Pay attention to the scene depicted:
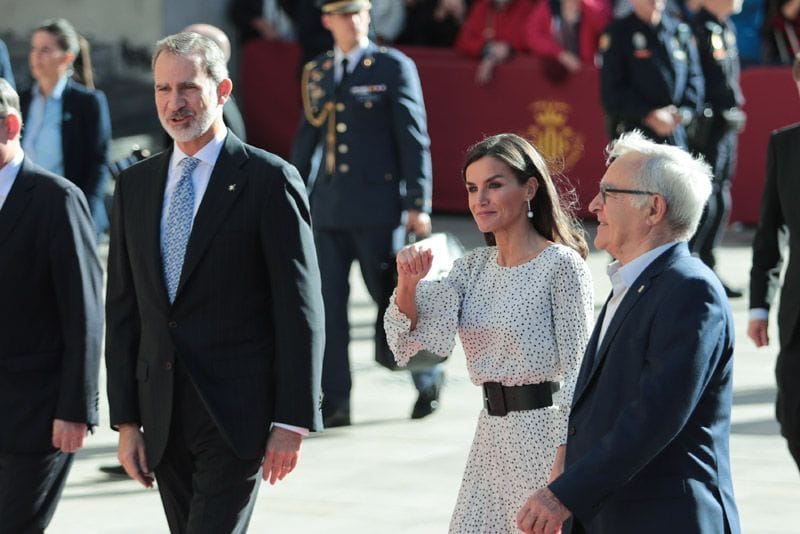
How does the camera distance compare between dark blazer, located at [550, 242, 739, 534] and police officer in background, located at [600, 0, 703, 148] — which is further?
police officer in background, located at [600, 0, 703, 148]

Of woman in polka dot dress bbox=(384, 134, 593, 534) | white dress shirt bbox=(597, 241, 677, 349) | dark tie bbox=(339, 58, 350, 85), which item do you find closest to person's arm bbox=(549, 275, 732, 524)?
white dress shirt bbox=(597, 241, 677, 349)

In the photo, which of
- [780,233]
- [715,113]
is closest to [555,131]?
[715,113]

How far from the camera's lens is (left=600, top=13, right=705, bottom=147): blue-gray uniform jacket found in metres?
11.7

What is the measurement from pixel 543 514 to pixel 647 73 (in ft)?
26.5

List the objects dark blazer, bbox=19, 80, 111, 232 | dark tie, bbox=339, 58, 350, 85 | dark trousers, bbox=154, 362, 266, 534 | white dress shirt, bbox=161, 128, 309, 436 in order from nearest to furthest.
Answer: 1. dark trousers, bbox=154, 362, 266, 534
2. white dress shirt, bbox=161, 128, 309, 436
3. dark blazer, bbox=19, 80, 111, 232
4. dark tie, bbox=339, 58, 350, 85

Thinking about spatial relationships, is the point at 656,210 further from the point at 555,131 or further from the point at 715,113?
the point at 555,131

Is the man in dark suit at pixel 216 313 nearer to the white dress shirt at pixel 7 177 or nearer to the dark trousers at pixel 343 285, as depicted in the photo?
the white dress shirt at pixel 7 177

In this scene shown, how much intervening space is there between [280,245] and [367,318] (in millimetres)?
6810

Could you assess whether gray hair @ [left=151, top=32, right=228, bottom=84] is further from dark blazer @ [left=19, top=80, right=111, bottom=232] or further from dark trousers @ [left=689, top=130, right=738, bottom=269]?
dark trousers @ [left=689, top=130, right=738, bottom=269]

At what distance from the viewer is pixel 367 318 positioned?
1160 cm

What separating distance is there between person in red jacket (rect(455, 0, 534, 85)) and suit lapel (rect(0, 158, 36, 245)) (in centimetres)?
1081

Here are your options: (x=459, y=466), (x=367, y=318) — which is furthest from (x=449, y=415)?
(x=367, y=318)

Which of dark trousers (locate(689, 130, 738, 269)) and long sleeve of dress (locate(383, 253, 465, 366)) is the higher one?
long sleeve of dress (locate(383, 253, 465, 366))

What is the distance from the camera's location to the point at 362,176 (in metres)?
8.77
